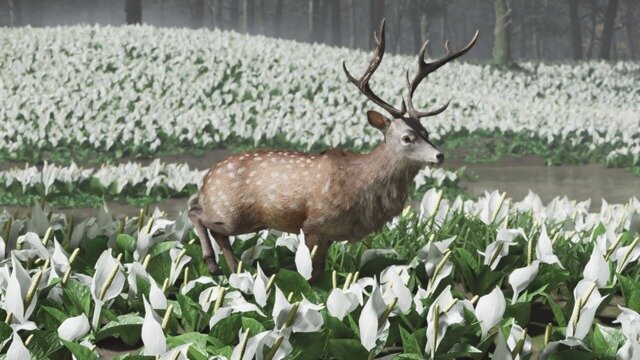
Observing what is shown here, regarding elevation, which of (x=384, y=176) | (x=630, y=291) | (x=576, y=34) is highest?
(x=576, y=34)

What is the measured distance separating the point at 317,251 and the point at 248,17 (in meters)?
50.6

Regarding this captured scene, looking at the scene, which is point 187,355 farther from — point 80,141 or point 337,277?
point 80,141

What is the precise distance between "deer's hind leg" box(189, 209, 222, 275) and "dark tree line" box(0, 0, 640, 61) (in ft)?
89.3

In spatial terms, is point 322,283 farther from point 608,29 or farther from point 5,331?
point 608,29

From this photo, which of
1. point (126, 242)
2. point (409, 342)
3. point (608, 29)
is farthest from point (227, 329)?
point (608, 29)

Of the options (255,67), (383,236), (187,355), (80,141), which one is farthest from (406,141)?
(255,67)

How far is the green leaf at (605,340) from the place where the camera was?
4.84m

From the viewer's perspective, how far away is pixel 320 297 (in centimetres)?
520

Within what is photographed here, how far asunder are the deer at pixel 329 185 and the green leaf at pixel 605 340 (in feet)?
4.21

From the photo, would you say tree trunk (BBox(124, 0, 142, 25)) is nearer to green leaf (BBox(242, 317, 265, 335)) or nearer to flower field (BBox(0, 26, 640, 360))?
flower field (BBox(0, 26, 640, 360))

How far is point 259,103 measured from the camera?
21734 millimetres

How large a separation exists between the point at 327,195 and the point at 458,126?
1606cm

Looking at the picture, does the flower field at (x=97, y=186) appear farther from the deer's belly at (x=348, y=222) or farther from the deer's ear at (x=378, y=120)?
the deer's ear at (x=378, y=120)

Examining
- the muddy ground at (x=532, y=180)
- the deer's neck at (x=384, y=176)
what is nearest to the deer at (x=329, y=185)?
the deer's neck at (x=384, y=176)
